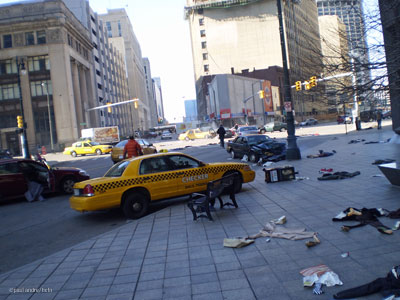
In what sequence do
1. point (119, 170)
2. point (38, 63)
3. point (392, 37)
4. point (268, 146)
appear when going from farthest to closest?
point (38, 63)
point (268, 146)
point (119, 170)
point (392, 37)

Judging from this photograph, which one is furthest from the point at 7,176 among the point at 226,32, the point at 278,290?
the point at 226,32

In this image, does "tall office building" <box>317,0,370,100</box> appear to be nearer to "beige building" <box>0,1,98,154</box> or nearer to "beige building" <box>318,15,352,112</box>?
"beige building" <box>318,15,352,112</box>

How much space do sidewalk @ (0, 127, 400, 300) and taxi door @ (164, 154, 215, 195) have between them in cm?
135

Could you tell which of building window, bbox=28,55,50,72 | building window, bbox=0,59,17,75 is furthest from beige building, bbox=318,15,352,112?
building window, bbox=0,59,17,75

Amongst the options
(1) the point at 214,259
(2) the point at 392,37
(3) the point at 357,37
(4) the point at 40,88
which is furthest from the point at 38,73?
(1) the point at 214,259

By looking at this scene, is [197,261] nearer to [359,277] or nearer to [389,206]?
[359,277]

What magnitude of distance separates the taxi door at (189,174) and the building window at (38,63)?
5661cm

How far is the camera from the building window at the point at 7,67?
5978 cm

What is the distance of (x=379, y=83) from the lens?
7.15 metres

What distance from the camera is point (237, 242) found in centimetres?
564

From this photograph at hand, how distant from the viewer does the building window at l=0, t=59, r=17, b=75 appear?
59781mm

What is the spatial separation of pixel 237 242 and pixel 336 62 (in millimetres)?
5021

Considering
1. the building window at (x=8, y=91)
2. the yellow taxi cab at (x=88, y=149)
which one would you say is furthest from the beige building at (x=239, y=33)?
the yellow taxi cab at (x=88, y=149)

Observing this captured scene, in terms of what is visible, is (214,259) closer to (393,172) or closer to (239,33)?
(393,172)
